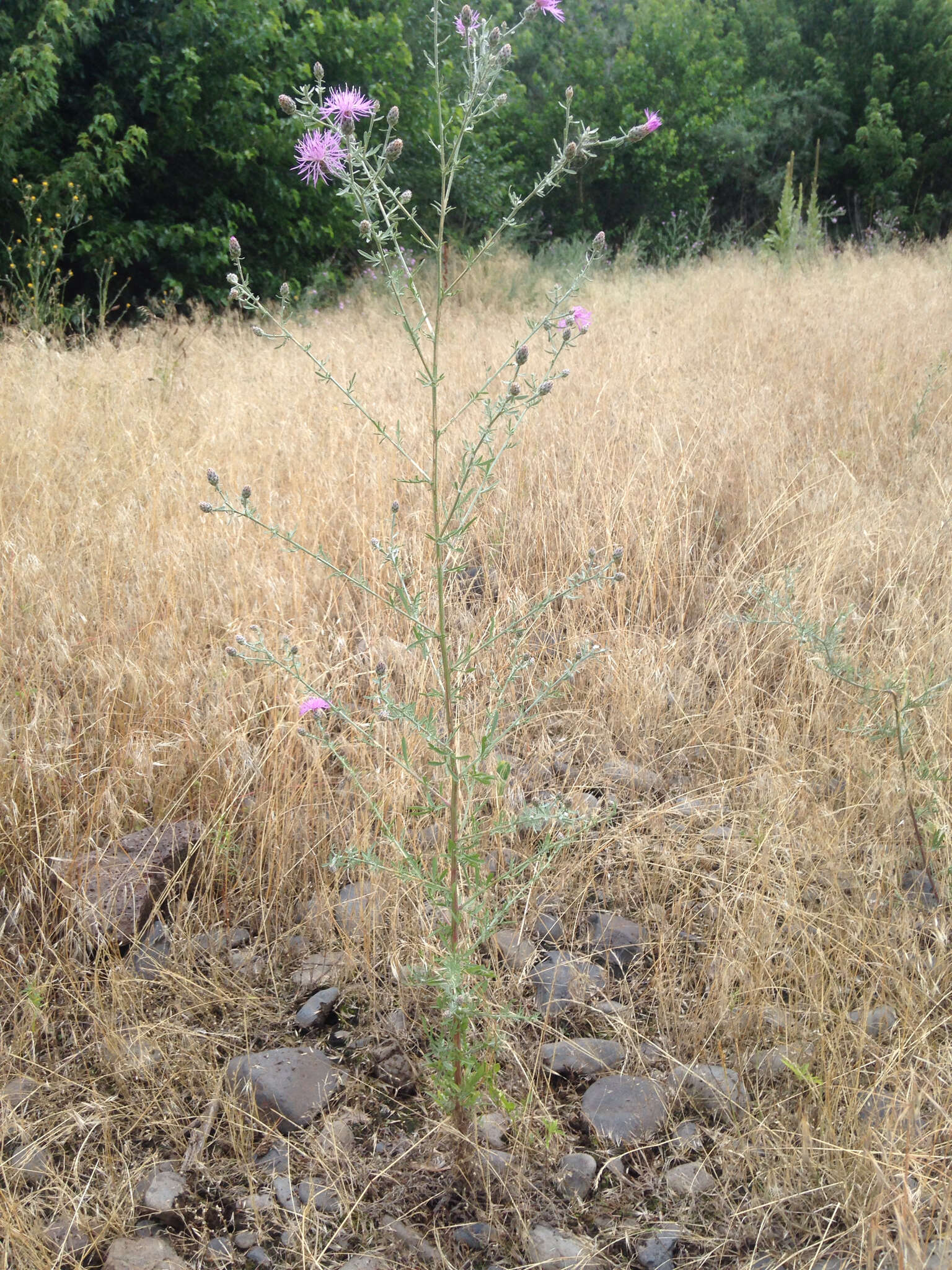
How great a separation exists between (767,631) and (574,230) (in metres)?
13.7

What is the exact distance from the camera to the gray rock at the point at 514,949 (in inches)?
71.7

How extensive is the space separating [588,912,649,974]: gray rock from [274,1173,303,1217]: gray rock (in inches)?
26.7

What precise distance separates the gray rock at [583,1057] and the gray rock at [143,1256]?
2.11ft

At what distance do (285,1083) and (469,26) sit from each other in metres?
1.78

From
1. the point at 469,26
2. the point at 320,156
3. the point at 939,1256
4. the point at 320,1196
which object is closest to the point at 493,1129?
the point at 320,1196

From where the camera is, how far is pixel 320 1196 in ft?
4.71

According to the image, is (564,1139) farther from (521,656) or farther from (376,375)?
(376,375)

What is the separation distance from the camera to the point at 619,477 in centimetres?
338

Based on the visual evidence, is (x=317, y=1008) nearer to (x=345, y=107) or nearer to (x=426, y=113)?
(x=345, y=107)

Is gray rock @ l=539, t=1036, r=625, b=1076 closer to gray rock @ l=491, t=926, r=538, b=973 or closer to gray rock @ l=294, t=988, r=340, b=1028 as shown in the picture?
gray rock @ l=491, t=926, r=538, b=973

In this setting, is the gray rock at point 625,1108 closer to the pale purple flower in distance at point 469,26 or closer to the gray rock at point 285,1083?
the gray rock at point 285,1083

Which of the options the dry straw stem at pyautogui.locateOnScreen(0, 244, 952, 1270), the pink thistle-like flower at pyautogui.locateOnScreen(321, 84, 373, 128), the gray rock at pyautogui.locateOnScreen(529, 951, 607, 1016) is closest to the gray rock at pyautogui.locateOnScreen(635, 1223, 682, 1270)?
the dry straw stem at pyautogui.locateOnScreen(0, 244, 952, 1270)

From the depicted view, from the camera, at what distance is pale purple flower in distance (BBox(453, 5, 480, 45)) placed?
1438 millimetres

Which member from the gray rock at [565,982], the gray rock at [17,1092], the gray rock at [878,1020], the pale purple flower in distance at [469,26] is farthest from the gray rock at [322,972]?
the pale purple flower in distance at [469,26]
